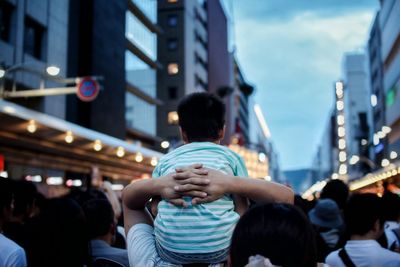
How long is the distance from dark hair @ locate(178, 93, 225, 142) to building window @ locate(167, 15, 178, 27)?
57.2 m

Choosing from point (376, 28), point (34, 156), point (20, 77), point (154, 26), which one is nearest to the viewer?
point (34, 156)

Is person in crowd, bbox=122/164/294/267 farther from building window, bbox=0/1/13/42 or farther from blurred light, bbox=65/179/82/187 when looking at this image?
building window, bbox=0/1/13/42

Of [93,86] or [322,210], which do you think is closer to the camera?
[322,210]

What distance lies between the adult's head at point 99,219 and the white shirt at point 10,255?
82 cm

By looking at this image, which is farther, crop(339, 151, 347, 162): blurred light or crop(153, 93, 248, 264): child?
crop(339, 151, 347, 162): blurred light

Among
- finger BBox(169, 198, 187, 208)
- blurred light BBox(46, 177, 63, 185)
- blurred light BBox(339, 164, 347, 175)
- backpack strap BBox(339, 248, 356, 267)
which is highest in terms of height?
blurred light BBox(339, 164, 347, 175)

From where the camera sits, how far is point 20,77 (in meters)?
23.4

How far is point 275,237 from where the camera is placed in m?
1.77

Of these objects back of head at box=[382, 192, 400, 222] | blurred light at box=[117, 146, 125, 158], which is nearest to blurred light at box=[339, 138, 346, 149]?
blurred light at box=[117, 146, 125, 158]

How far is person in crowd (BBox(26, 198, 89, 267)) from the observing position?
3.60 metres

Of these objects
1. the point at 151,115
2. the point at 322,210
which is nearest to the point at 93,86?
the point at 322,210

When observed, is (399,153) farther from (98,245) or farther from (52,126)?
(98,245)

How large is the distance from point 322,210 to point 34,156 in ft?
56.9

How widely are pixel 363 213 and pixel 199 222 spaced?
6.90 feet
